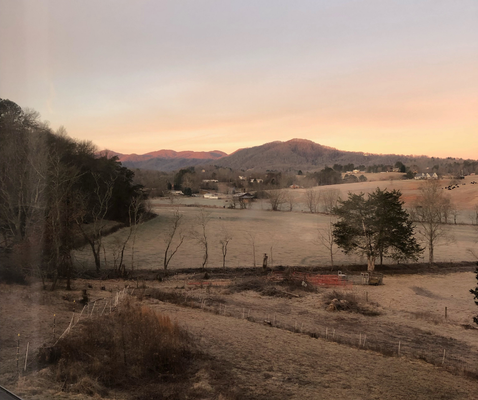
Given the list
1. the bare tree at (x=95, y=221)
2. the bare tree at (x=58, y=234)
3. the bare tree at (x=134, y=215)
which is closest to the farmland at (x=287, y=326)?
the bare tree at (x=58, y=234)

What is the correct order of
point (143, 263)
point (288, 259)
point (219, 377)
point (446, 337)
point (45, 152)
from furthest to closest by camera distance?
point (288, 259) → point (143, 263) → point (45, 152) → point (446, 337) → point (219, 377)

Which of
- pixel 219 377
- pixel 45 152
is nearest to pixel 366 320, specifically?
pixel 219 377

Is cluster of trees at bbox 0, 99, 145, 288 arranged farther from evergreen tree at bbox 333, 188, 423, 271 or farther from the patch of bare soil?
evergreen tree at bbox 333, 188, 423, 271

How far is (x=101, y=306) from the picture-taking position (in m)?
15.5

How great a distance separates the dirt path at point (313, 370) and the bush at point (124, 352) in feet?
4.74

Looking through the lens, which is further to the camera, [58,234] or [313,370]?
[58,234]

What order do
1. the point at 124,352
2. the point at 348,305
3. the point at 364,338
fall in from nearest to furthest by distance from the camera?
the point at 124,352
the point at 364,338
the point at 348,305

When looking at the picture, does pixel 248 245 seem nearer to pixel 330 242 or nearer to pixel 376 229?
pixel 330 242

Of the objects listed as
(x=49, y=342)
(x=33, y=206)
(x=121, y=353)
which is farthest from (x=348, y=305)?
(x=33, y=206)

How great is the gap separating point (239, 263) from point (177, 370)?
2147 cm

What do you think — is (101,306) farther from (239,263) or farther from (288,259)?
(288,259)

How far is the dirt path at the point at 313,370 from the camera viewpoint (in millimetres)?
9055

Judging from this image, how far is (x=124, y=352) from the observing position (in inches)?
389

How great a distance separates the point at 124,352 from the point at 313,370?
17.6 feet
